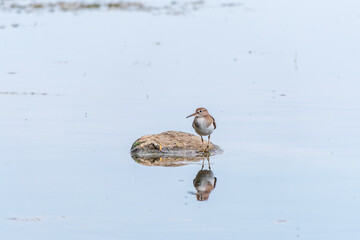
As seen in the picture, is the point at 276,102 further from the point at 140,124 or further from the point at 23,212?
the point at 23,212

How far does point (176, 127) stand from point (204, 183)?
4259mm

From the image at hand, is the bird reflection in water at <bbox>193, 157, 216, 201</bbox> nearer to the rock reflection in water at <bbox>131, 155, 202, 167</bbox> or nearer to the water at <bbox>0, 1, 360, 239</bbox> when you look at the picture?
the water at <bbox>0, 1, 360, 239</bbox>

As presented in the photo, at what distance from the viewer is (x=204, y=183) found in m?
12.9

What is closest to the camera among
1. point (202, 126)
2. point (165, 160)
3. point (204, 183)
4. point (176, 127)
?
point (204, 183)

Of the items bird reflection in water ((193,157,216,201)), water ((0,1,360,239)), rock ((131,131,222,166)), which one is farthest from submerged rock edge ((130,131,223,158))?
bird reflection in water ((193,157,216,201))

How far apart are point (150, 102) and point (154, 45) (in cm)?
1046

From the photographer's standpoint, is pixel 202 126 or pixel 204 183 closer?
pixel 204 183

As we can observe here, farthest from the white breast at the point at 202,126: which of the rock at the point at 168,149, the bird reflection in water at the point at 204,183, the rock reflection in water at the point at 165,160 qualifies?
A: the bird reflection in water at the point at 204,183

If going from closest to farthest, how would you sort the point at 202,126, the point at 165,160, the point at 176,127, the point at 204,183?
the point at 204,183 → the point at 165,160 → the point at 202,126 → the point at 176,127

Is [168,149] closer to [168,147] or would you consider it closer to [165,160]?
[168,147]

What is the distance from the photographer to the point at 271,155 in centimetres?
1473

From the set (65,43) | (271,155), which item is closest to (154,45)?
(65,43)

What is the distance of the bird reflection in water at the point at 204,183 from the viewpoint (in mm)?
12188

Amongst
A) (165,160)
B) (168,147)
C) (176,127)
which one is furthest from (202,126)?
(176,127)
